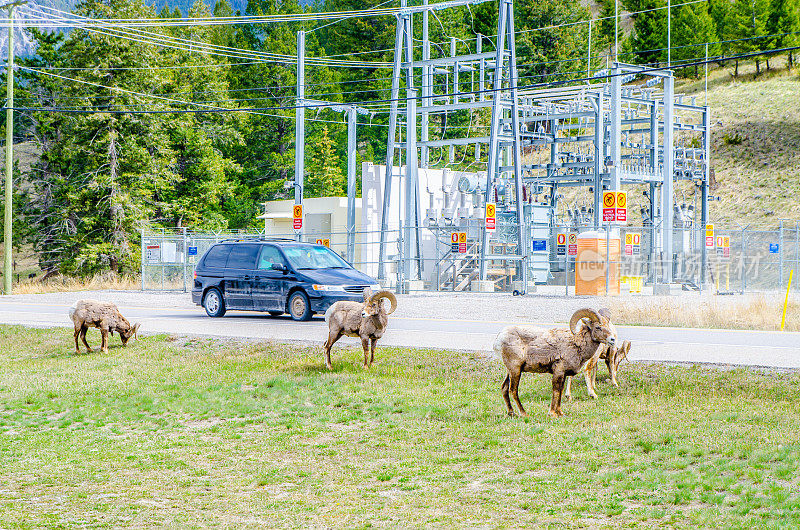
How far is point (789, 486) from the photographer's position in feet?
23.0

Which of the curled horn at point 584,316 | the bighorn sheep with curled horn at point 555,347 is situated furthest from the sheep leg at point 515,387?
the curled horn at point 584,316

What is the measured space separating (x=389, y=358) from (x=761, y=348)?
20.2ft

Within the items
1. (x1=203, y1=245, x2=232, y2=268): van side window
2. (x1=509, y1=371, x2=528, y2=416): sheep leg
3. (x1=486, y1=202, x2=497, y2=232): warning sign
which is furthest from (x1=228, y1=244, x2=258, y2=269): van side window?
(x1=509, y1=371, x2=528, y2=416): sheep leg

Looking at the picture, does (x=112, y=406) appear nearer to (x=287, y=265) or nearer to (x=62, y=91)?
(x=287, y=265)

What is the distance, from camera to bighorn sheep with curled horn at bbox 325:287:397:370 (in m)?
12.9

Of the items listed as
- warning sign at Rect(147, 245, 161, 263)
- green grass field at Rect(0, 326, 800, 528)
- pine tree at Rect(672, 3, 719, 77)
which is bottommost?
green grass field at Rect(0, 326, 800, 528)

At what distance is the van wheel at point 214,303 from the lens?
22281 mm

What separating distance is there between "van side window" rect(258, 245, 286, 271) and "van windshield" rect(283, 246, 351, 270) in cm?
21

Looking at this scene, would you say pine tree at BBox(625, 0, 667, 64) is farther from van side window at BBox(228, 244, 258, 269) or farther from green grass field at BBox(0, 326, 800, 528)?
green grass field at BBox(0, 326, 800, 528)

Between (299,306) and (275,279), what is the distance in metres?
0.89

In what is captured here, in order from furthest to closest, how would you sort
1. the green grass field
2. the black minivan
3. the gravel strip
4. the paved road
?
the gravel strip < the black minivan < the paved road < the green grass field

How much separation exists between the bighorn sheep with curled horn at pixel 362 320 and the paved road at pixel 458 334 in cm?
241

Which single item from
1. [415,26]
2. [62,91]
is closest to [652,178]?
[62,91]

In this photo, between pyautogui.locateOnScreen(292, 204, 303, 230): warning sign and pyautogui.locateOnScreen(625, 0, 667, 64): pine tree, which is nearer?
pyautogui.locateOnScreen(292, 204, 303, 230): warning sign
